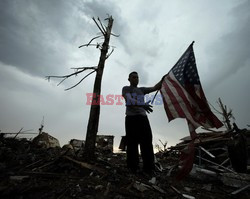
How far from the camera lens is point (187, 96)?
3.09 meters

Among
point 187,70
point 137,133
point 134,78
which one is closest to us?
point 187,70

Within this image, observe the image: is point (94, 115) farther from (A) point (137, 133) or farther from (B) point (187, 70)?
(B) point (187, 70)

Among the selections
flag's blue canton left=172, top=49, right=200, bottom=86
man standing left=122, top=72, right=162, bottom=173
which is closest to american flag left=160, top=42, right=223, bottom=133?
flag's blue canton left=172, top=49, right=200, bottom=86

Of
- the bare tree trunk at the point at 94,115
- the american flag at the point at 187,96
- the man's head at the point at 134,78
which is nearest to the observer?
the american flag at the point at 187,96

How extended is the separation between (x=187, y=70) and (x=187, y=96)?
0.63 m

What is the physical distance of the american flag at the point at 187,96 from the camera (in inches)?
113

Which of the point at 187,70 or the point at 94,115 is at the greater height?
the point at 187,70

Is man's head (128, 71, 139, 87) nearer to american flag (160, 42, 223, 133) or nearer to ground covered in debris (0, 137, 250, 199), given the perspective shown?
american flag (160, 42, 223, 133)

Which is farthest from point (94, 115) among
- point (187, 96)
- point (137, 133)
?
point (187, 96)

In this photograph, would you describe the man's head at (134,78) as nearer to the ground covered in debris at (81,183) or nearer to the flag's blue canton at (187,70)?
the flag's blue canton at (187,70)

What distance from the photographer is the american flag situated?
2867 millimetres

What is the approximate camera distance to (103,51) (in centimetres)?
473

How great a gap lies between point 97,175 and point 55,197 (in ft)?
3.29

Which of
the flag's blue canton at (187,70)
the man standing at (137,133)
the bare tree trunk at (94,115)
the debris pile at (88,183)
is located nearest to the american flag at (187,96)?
the flag's blue canton at (187,70)
